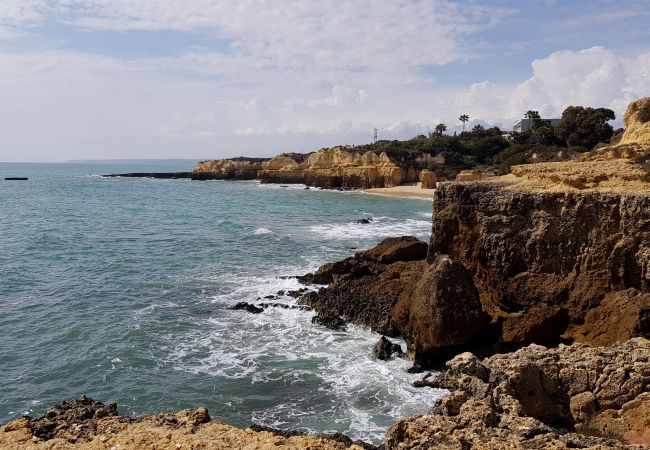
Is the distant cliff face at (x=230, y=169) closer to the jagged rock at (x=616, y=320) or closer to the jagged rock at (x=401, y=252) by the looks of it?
the jagged rock at (x=401, y=252)

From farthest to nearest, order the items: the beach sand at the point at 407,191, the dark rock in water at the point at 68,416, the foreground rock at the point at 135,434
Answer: the beach sand at the point at 407,191, the dark rock in water at the point at 68,416, the foreground rock at the point at 135,434

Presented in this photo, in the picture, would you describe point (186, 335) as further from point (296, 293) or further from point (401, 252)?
point (401, 252)

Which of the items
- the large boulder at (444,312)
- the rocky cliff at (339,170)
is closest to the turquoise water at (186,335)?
the large boulder at (444,312)

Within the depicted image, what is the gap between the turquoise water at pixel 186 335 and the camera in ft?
43.0

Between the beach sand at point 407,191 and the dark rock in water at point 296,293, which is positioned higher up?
the beach sand at point 407,191

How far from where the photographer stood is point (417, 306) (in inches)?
618

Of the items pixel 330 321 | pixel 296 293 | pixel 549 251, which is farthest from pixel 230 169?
pixel 549 251

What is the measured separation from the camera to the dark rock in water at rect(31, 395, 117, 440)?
334 inches

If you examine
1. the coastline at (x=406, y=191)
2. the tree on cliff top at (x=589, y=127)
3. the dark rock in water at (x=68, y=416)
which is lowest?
the dark rock in water at (x=68, y=416)

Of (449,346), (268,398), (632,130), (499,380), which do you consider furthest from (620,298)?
(632,130)

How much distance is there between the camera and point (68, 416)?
8.95 meters

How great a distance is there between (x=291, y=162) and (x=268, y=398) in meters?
89.5

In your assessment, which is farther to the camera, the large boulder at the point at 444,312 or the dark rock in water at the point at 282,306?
the dark rock in water at the point at 282,306

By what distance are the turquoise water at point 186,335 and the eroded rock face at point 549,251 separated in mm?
4073
